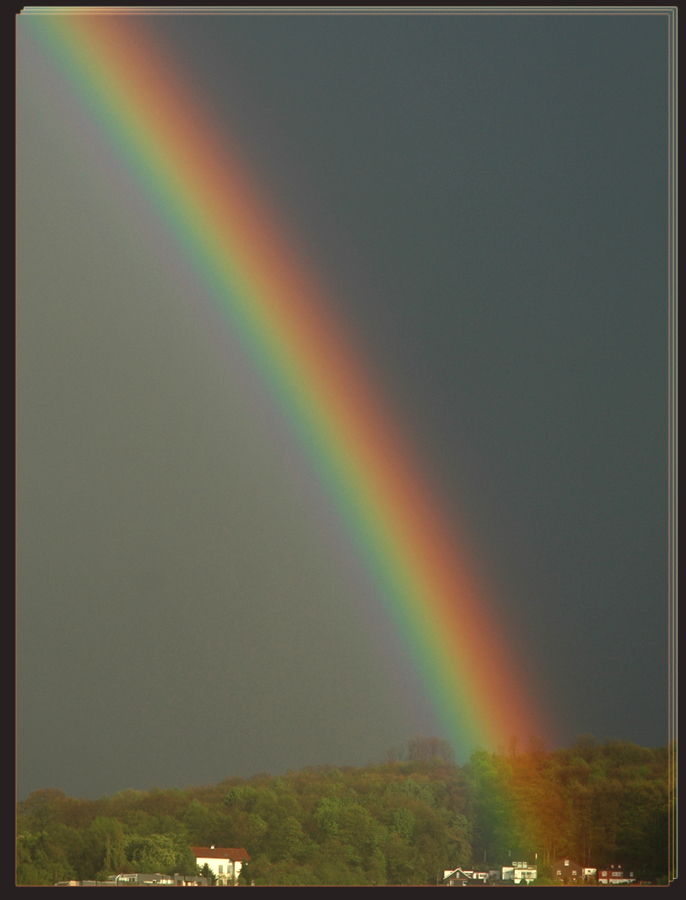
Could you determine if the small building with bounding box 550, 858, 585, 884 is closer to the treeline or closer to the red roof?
the treeline

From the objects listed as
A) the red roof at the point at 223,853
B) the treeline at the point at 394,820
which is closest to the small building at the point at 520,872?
the treeline at the point at 394,820

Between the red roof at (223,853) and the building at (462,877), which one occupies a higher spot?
the red roof at (223,853)

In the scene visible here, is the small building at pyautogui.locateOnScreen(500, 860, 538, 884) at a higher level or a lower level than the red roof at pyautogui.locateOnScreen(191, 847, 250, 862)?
lower

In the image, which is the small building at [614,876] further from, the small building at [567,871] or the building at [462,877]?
the building at [462,877]

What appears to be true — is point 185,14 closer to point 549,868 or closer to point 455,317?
point 455,317

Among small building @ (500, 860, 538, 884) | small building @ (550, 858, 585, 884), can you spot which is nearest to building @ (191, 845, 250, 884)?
small building @ (500, 860, 538, 884)
